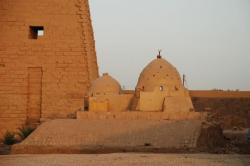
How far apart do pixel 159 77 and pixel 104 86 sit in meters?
2.03

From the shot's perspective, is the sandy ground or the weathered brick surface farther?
the weathered brick surface

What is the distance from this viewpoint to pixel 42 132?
16719mm

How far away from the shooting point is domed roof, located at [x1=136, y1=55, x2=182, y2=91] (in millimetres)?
18984

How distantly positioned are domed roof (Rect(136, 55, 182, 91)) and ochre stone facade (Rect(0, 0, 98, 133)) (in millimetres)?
2120

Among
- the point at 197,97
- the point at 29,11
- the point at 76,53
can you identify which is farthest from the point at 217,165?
the point at 197,97

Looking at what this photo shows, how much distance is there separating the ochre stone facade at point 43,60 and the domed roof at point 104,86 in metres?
0.53

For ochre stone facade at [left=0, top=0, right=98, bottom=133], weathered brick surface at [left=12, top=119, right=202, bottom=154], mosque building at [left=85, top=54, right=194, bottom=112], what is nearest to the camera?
weathered brick surface at [left=12, top=119, right=202, bottom=154]

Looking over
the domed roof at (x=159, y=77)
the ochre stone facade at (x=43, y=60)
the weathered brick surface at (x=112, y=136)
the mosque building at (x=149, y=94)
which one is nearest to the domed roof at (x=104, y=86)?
the mosque building at (x=149, y=94)

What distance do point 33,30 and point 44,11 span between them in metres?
1.05

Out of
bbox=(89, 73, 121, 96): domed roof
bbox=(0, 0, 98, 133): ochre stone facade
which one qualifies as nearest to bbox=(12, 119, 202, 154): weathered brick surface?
bbox=(89, 73, 121, 96): domed roof

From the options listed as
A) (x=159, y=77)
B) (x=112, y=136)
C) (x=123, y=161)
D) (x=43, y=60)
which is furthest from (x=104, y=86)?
(x=123, y=161)

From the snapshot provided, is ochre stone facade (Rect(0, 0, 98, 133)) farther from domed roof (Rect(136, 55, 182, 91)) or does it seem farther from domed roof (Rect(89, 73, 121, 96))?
domed roof (Rect(136, 55, 182, 91))

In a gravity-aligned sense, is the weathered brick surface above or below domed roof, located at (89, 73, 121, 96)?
below

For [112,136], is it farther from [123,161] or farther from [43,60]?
[123,161]
